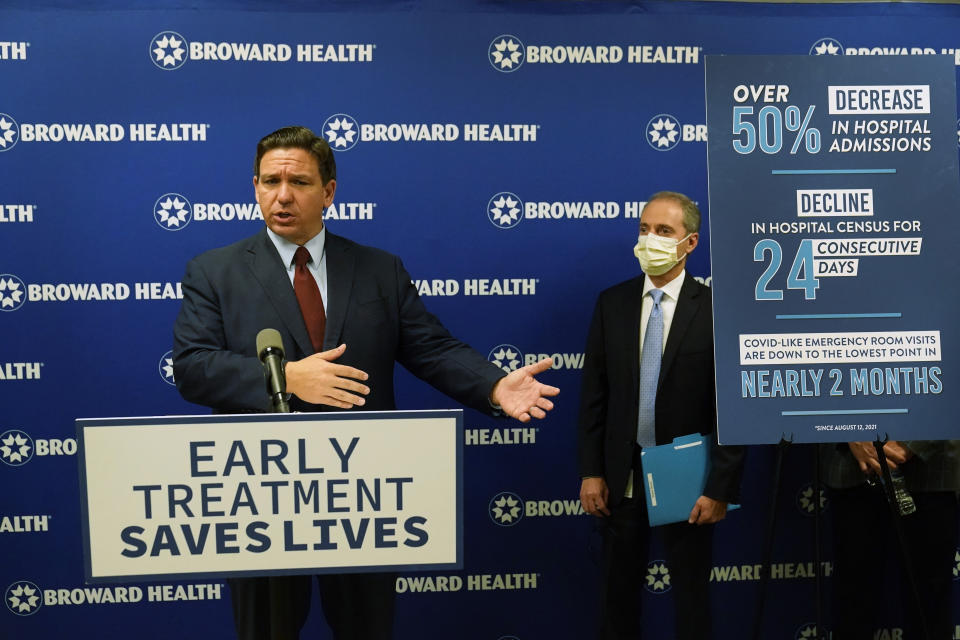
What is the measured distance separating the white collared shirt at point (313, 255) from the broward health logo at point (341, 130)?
2.28ft

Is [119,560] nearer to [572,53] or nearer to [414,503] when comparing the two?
[414,503]

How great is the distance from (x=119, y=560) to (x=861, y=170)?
2.10 m

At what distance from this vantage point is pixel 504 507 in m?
3.36

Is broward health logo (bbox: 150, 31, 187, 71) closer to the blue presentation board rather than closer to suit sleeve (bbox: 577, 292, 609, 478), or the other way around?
suit sleeve (bbox: 577, 292, 609, 478)

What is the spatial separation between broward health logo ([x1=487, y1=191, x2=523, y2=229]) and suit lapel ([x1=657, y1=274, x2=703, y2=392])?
2.51 feet

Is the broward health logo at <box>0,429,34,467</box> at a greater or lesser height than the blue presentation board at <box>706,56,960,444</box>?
lesser

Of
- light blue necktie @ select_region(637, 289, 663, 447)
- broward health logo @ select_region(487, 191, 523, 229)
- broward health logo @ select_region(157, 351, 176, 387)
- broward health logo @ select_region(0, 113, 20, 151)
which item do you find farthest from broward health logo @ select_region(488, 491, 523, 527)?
broward health logo @ select_region(0, 113, 20, 151)

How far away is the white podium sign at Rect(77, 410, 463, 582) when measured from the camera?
5.00 feet

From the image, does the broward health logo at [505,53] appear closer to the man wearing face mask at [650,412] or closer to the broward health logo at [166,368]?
the man wearing face mask at [650,412]

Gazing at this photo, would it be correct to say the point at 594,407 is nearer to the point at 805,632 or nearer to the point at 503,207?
the point at 503,207

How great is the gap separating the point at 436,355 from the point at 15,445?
71.0 inches

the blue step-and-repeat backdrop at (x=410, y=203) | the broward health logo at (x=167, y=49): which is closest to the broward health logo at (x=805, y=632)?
the blue step-and-repeat backdrop at (x=410, y=203)

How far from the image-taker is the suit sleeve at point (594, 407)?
2.87 meters

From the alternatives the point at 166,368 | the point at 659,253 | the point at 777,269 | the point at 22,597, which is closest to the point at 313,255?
the point at 166,368
